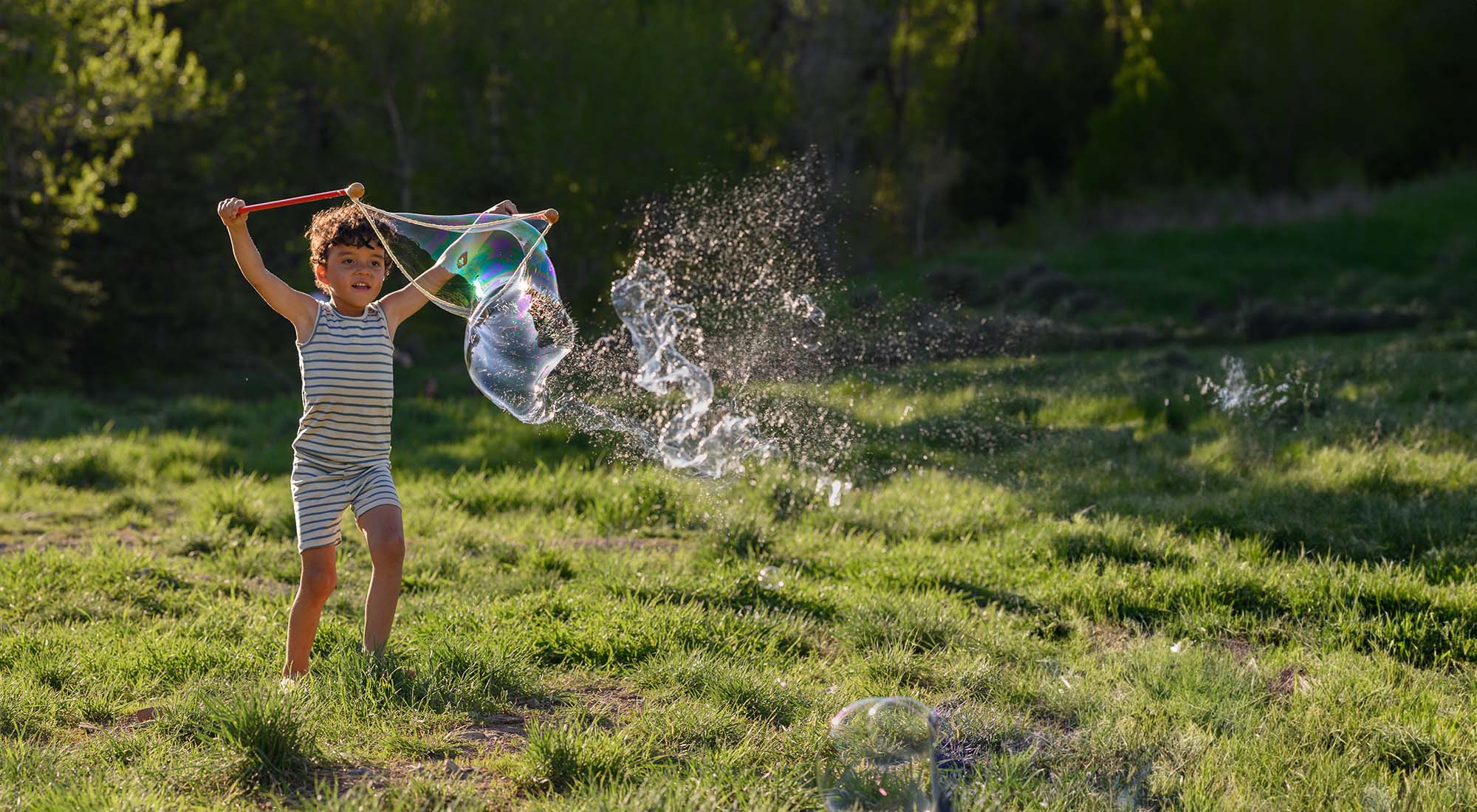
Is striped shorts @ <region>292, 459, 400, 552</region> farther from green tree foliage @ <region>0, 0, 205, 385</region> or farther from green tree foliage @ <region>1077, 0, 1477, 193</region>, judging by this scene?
green tree foliage @ <region>1077, 0, 1477, 193</region>

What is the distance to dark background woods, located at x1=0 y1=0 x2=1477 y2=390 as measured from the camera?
1535 centimetres

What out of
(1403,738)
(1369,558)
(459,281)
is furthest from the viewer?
(1369,558)

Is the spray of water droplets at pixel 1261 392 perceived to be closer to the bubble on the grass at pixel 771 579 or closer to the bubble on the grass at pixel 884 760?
the bubble on the grass at pixel 771 579

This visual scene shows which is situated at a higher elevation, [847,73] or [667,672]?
[847,73]

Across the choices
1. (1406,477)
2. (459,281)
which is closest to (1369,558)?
(1406,477)

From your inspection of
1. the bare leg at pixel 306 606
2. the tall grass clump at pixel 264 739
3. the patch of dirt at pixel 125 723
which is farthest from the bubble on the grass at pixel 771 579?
the patch of dirt at pixel 125 723

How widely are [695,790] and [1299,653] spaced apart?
252 centimetres

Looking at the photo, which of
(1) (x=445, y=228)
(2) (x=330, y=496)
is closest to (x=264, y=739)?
(2) (x=330, y=496)

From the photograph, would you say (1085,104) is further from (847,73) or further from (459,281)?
(459,281)

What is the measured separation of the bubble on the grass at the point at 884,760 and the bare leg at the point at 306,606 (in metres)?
1.95

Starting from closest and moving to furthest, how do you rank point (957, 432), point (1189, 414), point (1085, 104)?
point (957, 432), point (1189, 414), point (1085, 104)

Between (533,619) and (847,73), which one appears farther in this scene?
(847,73)

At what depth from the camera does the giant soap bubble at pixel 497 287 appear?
197 inches

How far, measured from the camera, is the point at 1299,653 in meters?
4.83
